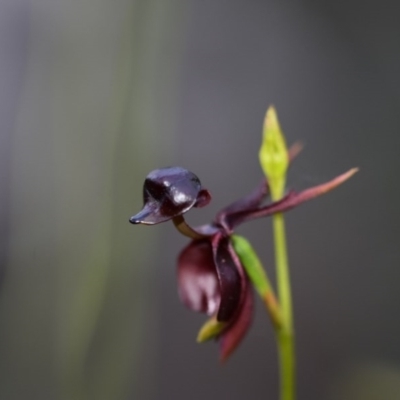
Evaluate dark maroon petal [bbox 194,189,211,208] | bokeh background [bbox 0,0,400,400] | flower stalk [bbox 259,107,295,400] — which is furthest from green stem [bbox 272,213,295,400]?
bokeh background [bbox 0,0,400,400]

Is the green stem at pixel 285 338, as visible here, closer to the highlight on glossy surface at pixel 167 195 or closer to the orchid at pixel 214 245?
the orchid at pixel 214 245

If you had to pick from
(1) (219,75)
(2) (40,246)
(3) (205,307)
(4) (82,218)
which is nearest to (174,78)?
(1) (219,75)

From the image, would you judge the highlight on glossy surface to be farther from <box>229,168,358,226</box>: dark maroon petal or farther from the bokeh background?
the bokeh background

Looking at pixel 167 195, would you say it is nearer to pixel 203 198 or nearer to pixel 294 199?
pixel 203 198

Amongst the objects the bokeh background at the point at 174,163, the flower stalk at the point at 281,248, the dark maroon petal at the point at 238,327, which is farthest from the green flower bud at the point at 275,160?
the bokeh background at the point at 174,163

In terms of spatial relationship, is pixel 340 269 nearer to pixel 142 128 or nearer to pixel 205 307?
pixel 142 128

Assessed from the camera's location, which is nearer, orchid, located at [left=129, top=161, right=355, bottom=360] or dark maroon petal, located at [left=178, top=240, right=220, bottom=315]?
orchid, located at [left=129, top=161, right=355, bottom=360]
